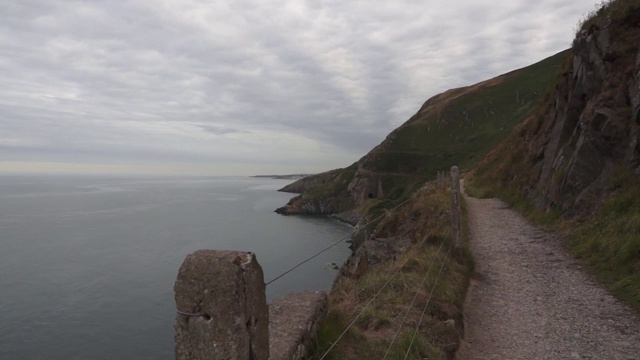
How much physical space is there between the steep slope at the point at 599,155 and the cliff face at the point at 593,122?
0.04m

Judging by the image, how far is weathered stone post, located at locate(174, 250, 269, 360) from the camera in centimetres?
375

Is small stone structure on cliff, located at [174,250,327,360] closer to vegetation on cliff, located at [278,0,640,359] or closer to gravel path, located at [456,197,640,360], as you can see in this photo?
vegetation on cliff, located at [278,0,640,359]

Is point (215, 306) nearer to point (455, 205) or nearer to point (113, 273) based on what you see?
point (455, 205)

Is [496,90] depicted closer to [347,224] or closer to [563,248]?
[347,224]

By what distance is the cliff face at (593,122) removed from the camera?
16609mm

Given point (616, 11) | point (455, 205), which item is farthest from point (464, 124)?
point (455, 205)

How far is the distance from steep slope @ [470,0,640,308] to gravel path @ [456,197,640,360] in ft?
2.39

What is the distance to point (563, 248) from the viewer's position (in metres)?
15.0

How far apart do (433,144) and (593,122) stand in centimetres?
14613

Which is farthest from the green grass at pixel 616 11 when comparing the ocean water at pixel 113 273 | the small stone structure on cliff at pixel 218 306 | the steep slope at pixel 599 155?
the ocean water at pixel 113 273

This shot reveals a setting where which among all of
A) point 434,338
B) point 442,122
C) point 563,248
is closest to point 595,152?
point 563,248

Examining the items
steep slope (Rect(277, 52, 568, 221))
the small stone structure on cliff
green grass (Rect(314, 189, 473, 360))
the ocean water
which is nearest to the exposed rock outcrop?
green grass (Rect(314, 189, 473, 360))

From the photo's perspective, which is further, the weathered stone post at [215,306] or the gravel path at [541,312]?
the gravel path at [541,312]

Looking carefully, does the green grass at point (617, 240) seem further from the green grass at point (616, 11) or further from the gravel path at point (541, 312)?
the green grass at point (616, 11)
